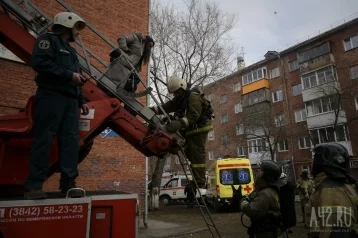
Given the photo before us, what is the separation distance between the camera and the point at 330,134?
25.6m

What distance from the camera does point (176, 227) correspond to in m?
9.95

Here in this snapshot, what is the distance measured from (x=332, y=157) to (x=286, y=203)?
1271mm

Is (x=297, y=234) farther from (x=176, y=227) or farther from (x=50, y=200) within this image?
(x=50, y=200)

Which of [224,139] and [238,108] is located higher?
[238,108]

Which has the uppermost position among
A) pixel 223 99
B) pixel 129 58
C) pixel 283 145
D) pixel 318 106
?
pixel 223 99

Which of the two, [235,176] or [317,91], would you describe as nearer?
[235,176]

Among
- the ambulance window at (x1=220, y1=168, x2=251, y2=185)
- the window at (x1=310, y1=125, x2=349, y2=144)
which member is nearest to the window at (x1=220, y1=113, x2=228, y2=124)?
the window at (x1=310, y1=125, x2=349, y2=144)

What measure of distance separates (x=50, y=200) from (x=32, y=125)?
930 mm

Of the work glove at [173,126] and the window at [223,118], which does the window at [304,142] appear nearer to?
the window at [223,118]

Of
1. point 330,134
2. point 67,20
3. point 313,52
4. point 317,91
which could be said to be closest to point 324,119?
point 330,134

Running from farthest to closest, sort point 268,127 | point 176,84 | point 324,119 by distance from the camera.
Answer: point 268,127, point 324,119, point 176,84

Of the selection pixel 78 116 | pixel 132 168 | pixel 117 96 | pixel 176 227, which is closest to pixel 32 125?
pixel 78 116

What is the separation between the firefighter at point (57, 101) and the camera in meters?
2.90

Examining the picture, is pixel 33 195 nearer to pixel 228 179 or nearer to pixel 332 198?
pixel 332 198
